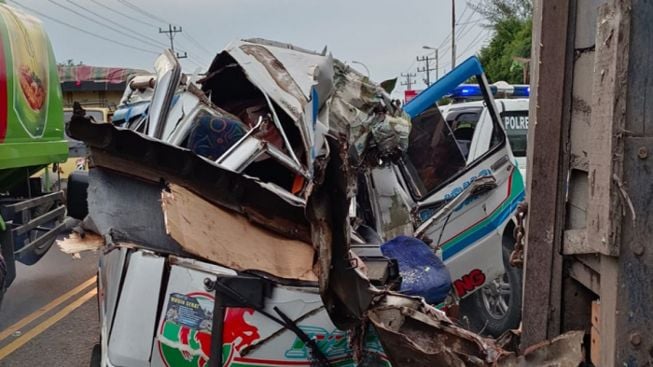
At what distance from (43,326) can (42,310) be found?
63 centimetres

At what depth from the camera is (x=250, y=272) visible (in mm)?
2639

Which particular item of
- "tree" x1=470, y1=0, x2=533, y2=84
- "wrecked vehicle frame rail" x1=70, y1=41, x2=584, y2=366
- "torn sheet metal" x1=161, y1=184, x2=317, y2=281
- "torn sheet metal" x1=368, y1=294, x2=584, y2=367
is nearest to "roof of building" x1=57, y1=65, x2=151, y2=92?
"tree" x1=470, y1=0, x2=533, y2=84

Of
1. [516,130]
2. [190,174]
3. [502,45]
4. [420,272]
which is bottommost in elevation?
[420,272]

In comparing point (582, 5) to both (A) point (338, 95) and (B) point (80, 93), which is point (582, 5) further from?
(B) point (80, 93)

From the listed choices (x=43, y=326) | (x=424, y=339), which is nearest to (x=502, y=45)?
(x=43, y=326)

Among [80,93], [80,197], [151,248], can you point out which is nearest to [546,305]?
[151,248]

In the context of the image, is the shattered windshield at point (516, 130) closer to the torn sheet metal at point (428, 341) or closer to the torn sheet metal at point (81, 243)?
the torn sheet metal at point (428, 341)

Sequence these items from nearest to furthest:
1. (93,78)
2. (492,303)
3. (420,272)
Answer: (420,272), (492,303), (93,78)

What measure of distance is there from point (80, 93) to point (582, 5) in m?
24.9

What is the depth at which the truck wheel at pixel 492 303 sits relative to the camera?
17.6ft

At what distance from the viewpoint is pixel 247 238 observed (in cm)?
257

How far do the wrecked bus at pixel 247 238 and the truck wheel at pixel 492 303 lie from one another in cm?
192

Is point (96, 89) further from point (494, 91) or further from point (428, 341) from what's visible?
point (428, 341)

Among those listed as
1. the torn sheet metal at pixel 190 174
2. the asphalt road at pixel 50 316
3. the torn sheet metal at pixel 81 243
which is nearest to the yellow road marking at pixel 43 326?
the asphalt road at pixel 50 316
